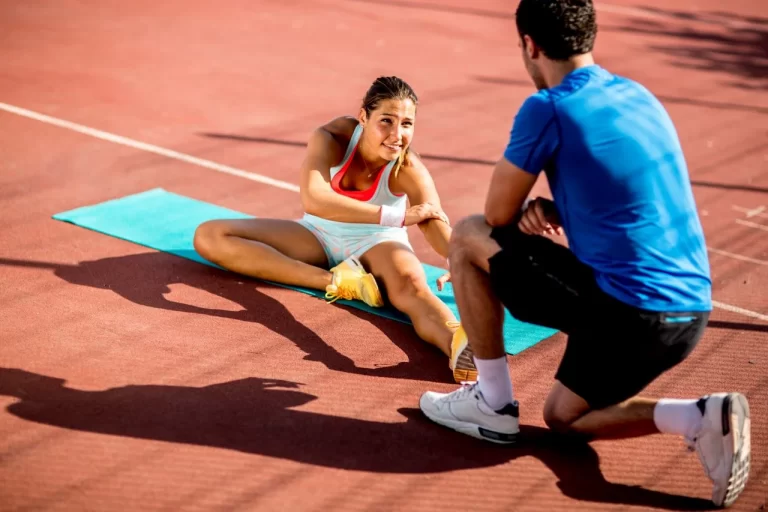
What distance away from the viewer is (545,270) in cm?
318

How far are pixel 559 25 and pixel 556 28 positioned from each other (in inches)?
0.6

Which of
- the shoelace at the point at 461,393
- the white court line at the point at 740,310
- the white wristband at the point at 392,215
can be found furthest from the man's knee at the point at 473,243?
the white court line at the point at 740,310

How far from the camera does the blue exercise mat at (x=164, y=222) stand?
461 cm

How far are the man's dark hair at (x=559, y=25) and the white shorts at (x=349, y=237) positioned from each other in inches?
65.3

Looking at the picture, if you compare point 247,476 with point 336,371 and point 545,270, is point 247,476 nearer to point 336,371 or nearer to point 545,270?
point 336,371

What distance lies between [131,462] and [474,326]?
128 cm

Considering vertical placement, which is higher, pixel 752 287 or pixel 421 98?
pixel 421 98

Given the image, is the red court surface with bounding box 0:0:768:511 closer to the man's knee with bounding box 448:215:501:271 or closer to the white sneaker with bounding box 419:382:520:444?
the white sneaker with bounding box 419:382:520:444

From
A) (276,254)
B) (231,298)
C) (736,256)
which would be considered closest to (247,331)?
(231,298)

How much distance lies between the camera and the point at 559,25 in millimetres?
3086

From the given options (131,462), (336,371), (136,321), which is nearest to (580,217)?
(336,371)

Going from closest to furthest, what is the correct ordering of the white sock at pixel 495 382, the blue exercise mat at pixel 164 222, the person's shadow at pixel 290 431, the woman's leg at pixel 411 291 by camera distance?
the person's shadow at pixel 290 431, the white sock at pixel 495 382, the woman's leg at pixel 411 291, the blue exercise mat at pixel 164 222

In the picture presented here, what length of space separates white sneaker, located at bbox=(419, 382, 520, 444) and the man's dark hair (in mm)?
1263

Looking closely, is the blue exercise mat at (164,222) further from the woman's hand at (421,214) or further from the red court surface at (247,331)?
the woman's hand at (421,214)
